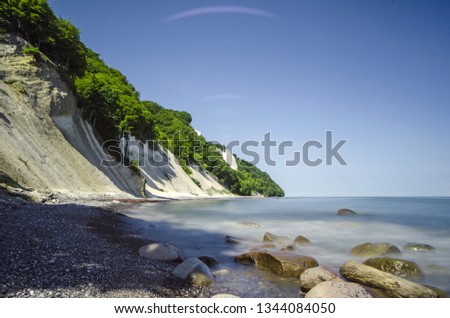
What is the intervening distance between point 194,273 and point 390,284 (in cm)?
498

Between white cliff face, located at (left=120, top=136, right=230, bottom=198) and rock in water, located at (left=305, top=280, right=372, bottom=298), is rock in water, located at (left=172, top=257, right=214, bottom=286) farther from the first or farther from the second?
white cliff face, located at (left=120, top=136, right=230, bottom=198)

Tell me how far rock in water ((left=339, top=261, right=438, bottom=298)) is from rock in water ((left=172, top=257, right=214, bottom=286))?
164 inches

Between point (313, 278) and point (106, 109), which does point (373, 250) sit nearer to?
point (313, 278)

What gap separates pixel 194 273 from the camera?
6.83 meters

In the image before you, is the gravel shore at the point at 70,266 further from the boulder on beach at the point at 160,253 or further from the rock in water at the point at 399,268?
the rock in water at the point at 399,268

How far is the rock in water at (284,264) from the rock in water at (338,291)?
2.03m

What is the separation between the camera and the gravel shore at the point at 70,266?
4.63 metres

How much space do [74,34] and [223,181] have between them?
77.4 m

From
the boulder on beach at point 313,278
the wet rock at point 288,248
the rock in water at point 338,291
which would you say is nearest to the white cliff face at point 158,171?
the wet rock at point 288,248

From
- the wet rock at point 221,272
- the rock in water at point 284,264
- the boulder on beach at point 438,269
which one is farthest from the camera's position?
the boulder on beach at point 438,269

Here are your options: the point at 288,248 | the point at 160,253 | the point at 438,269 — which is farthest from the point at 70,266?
the point at 438,269

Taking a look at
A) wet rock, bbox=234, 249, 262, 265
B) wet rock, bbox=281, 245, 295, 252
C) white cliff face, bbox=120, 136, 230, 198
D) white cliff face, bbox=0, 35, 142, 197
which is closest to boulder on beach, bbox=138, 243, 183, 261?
wet rock, bbox=234, 249, 262, 265

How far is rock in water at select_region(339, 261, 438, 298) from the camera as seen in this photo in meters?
6.61
